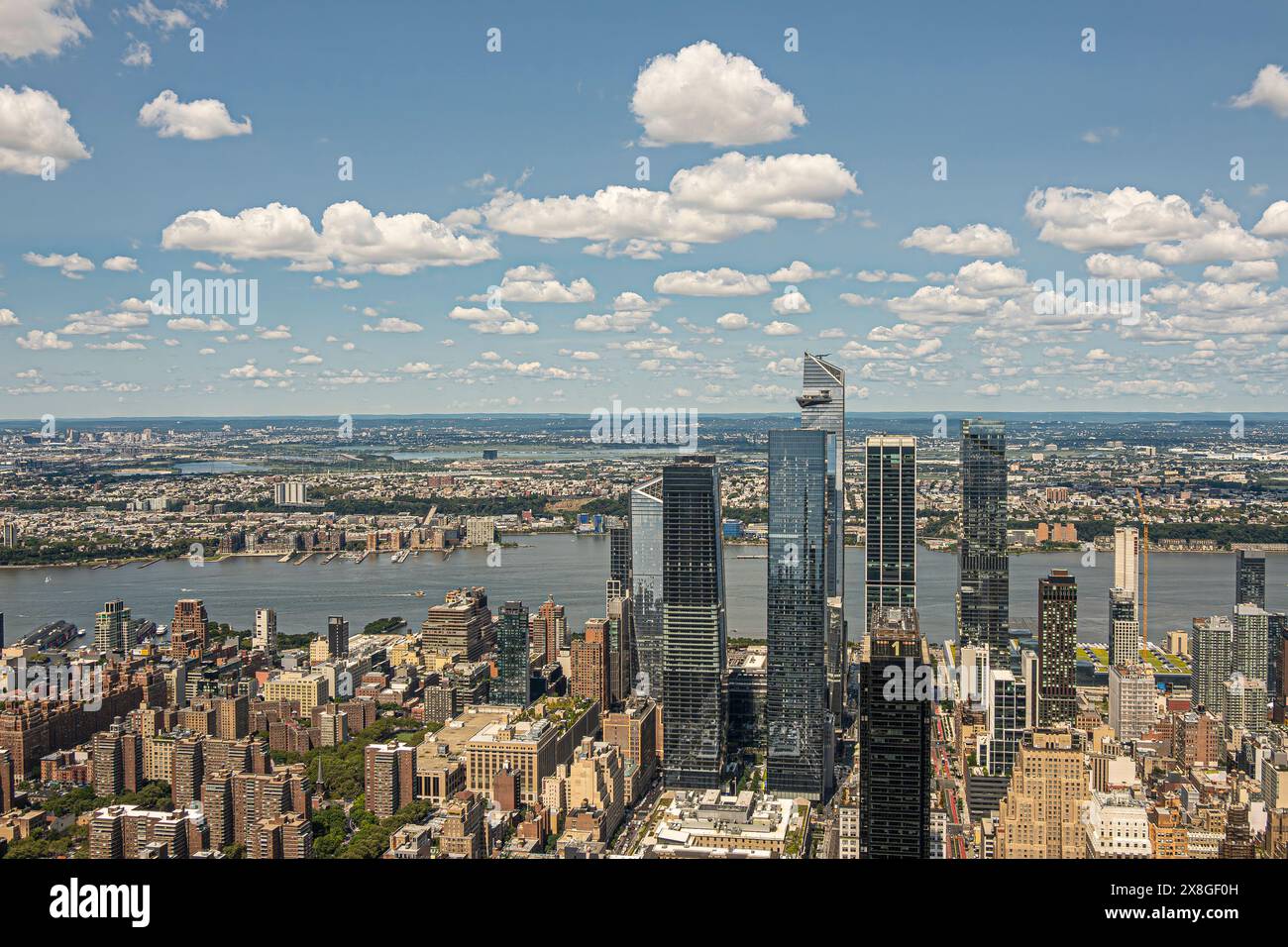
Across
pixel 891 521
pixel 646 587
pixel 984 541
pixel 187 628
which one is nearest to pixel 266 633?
pixel 187 628

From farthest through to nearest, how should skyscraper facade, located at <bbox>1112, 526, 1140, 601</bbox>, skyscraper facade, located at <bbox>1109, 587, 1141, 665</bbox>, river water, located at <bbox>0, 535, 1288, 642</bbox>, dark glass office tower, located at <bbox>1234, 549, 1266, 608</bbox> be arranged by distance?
1. skyscraper facade, located at <bbox>1112, 526, 1140, 601</bbox>
2. river water, located at <bbox>0, 535, 1288, 642</bbox>
3. dark glass office tower, located at <bbox>1234, 549, 1266, 608</bbox>
4. skyscraper facade, located at <bbox>1109, 587, 1141, 665</bbox>

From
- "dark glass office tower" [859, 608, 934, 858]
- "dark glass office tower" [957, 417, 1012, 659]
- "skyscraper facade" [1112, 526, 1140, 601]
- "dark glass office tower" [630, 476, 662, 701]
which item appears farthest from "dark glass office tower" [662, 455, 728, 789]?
"skyscraper facade" [1112, 526, 1140, 601]

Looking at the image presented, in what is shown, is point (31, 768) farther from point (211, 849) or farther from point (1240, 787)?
point (1240, 787)

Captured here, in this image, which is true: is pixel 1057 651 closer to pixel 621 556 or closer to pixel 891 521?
pixel 891 521

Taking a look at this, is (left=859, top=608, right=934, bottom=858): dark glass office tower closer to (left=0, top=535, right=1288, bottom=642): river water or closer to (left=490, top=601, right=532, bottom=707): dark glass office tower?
(left=490, top=601, right=532, bottom=707): dark glass office tower

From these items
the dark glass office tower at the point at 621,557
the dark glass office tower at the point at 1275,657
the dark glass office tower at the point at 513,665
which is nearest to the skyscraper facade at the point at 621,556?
the dark glass office tower at the point at 621,557
